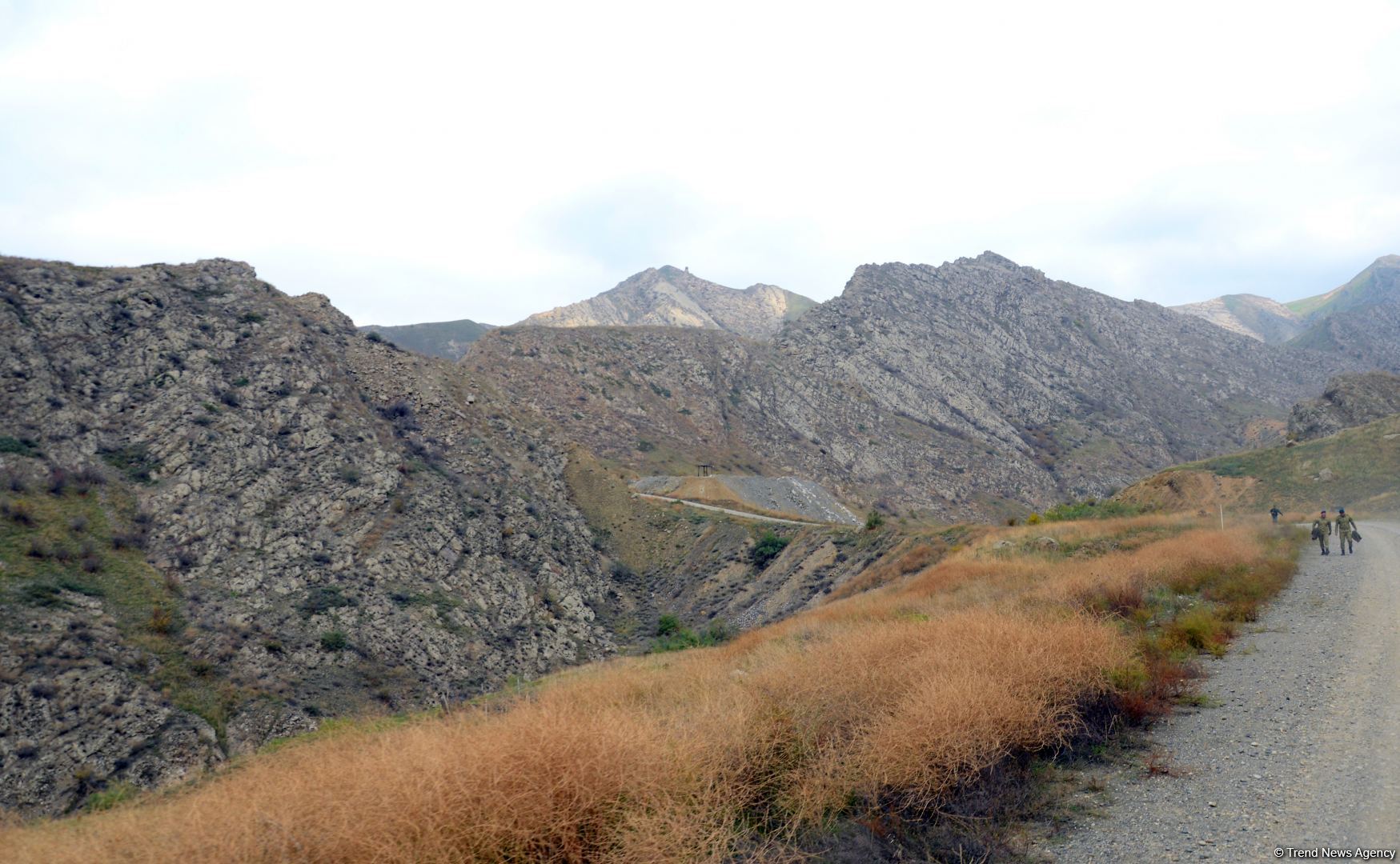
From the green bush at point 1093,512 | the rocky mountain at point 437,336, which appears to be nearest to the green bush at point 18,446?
the green bush at point 1093,512

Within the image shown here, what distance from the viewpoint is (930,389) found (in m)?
107

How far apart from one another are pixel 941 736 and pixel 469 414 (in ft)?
176

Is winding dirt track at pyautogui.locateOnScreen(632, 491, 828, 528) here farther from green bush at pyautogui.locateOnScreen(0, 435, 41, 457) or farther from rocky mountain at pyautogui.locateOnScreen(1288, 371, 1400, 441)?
rocky mountain at pyautogui.locateOnScreen(1288, 371, 1400, 441)

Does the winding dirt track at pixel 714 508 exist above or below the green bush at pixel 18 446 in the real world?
below

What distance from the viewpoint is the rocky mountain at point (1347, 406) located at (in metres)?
63.3

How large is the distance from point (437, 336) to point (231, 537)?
148550 mm

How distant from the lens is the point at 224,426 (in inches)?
1500

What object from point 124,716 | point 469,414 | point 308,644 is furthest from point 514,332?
point 124,716

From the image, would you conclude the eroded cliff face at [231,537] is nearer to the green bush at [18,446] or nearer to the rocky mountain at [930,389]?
the green bush at [18,446]

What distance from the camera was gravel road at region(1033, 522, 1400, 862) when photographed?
17.0 feet

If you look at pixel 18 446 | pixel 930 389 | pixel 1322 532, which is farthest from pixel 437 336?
pixel 1322 532

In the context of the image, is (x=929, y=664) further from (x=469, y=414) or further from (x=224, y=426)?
(x=469, y=414)

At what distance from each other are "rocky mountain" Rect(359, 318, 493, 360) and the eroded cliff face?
4409 inches

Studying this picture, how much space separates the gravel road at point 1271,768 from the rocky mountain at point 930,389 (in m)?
63.8
